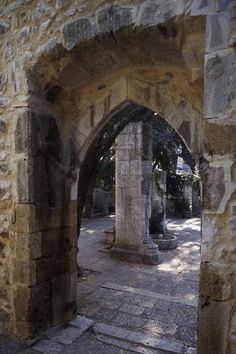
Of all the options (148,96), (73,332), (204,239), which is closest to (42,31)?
(148,96)

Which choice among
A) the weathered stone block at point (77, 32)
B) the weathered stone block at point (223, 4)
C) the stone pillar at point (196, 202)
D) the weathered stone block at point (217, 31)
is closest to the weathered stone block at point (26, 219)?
the weathered stone block at point (77, 32)

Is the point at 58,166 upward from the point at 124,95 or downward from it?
downward

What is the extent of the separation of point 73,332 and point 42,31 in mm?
2639

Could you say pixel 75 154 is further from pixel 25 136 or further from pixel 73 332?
pixel 73 332

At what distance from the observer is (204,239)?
1.77 m

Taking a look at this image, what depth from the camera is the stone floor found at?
2756 mm

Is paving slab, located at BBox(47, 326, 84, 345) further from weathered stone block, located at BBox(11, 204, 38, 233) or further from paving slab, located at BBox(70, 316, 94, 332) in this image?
weathered stone block, located at BBox(11, 204, 38, 233)

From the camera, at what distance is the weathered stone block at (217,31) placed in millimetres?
1714

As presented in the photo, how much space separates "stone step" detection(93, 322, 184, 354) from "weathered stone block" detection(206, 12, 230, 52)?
239 centimetres

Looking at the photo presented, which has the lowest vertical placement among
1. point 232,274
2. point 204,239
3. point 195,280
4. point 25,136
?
point 195,280

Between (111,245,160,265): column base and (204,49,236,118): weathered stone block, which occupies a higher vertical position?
(204,49,236,118): weathered stone block

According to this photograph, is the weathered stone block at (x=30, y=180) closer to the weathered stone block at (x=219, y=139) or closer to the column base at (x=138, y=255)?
the weathered stone block at (x=219, y=139)

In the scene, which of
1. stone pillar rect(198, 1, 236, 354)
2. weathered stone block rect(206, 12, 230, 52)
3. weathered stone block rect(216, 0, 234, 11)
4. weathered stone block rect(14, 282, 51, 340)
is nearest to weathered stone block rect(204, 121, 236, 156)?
stone pillar rect(198, 1, 236, 354)

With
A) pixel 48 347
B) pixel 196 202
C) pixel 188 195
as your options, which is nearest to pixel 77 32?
pixel 48 347
